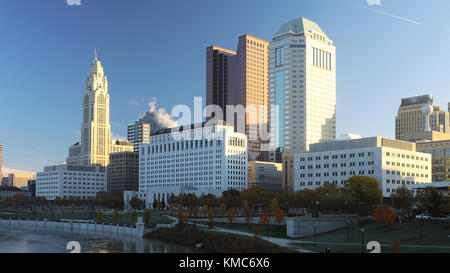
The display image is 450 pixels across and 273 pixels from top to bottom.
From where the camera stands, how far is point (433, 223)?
8544 centimetres

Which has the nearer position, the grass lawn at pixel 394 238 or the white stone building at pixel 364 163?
the grass lawn at pixel 394 238

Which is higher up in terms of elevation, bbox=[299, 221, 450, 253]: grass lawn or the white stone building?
the white stone building

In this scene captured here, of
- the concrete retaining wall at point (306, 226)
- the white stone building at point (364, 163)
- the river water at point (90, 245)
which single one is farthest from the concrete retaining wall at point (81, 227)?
the white stone building at point (364, 163)

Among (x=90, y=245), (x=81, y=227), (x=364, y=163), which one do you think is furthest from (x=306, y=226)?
(x=364, y=163)

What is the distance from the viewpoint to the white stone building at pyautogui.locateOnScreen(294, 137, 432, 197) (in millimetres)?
167375

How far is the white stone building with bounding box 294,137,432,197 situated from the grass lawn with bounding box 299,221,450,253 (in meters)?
73.0

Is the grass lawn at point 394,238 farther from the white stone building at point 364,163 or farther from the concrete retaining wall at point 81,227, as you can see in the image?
the white stone building at point 364,163

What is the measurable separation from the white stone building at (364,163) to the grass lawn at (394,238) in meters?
73.0

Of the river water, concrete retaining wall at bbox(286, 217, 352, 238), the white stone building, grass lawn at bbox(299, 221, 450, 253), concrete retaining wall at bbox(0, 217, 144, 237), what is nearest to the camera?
grass lawn at bbox(299, 221, 450, 253)

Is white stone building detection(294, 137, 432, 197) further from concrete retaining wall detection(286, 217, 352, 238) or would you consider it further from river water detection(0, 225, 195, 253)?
river water detection(0, 225, 195, 253)

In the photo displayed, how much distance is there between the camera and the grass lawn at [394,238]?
233 feet

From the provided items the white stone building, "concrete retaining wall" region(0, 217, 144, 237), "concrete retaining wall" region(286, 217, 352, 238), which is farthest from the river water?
the white stone building

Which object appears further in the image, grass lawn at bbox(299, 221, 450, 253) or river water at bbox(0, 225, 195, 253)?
river water at bbox(0, 225, 195, 253)
